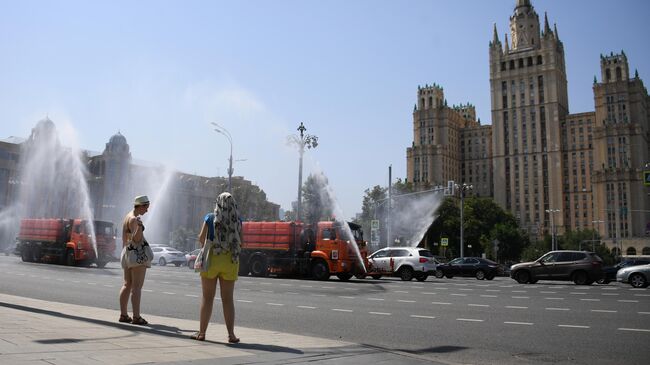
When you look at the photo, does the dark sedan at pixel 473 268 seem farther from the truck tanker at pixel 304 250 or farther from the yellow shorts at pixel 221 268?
the yellow shorts at pixel 221 268

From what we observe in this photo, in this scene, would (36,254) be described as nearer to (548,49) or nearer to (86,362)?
(86,362)

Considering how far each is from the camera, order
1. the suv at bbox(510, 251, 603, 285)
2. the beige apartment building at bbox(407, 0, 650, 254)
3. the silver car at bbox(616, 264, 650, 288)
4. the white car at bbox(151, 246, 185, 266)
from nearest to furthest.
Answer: the silver car at bbox(616, 264, 650, 288) → the suv at bbox(510, 251, 603, 285) → the white car at bbox(151, 246, 185, 266) → the beige apartment building at bbox(407, 0, 650, 254)

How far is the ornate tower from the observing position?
14975cm

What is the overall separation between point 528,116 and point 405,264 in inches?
5464

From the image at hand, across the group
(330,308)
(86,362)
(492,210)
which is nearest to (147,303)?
(330,308)

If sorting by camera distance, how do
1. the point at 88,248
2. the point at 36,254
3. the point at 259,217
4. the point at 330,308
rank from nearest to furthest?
1. the point at 330,308
2. the point at 88,248
3. the point at 36,254
4. the point at 259,217

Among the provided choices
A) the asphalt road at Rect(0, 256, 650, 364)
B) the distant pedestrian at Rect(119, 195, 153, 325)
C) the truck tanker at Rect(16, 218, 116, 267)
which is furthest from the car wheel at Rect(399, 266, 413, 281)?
the distant pedestrian at Rect(119, 195, 153, 325)

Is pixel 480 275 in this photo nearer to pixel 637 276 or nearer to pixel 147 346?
pixel 637 276

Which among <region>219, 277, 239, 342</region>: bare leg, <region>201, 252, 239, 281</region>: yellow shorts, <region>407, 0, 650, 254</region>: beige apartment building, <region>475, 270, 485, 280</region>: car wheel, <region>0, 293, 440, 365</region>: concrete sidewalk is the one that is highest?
<region>407, 0, 650, 254</region>: beige apartment building

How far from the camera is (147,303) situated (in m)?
12.2

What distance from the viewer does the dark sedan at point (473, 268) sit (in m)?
32.4

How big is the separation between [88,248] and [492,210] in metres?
89.8

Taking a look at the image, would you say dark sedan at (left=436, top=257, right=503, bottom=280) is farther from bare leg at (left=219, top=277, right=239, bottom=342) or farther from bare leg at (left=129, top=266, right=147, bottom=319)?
bare leg at (left=219, top=277, right=239, bottom=342)

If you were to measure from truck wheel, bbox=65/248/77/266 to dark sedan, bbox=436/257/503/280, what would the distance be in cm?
2168
